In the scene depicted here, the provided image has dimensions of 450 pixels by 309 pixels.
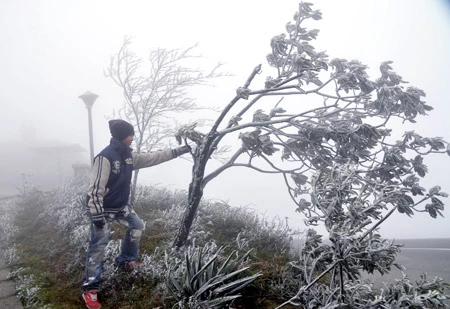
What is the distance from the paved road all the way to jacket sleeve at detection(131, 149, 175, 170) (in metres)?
2.12

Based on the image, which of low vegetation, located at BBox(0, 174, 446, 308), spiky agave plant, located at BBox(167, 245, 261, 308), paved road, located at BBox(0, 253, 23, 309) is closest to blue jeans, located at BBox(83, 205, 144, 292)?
low vegetation, located at BBox(0, 174, 446, 308)

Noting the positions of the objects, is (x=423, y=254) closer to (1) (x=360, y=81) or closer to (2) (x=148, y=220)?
(1) (x=360, y=81)

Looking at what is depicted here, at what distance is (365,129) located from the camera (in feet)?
12.1

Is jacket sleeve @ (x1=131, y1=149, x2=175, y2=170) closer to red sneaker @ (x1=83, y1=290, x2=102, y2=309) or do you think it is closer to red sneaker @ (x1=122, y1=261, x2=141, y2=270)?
red sneaker @ (x1=122, y1=261, x2=141, y2=270)

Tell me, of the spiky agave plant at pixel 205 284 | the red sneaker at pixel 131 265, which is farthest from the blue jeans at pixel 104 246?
the spiky agave plant at pixel 205 284

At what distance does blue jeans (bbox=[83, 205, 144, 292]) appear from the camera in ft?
12.2

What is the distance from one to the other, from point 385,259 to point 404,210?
930mm

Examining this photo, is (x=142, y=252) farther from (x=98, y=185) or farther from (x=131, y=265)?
(x=98, y=185)

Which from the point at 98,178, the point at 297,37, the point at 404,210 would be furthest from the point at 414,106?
the point at 98,178

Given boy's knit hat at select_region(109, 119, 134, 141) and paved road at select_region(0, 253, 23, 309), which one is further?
boy's knit hat at select_region(109, 119, 134, 141)

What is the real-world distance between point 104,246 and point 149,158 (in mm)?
1361

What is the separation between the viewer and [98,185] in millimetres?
3797

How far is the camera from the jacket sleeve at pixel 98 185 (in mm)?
3709

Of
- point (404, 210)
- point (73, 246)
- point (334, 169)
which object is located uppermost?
point (334, 169)
